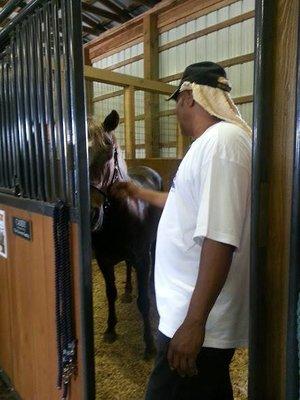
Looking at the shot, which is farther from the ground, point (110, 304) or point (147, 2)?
point (147, 2)

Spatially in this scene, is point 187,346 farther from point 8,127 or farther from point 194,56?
point 194,56

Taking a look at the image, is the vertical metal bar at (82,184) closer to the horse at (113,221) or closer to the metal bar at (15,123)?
the metal bar at (15,123)

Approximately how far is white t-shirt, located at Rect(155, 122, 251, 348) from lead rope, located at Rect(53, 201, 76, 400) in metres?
0.34

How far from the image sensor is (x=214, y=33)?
509cm

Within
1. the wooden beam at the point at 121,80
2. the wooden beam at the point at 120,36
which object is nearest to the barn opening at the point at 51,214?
the wooden beam at the point at 121,80

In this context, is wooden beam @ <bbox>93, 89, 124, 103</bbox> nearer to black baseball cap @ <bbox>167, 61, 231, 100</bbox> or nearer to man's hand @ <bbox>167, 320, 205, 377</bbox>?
black baseball cap @ <bbox>167, 61, 231, 100</bbox>

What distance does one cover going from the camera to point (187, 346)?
0.93 m

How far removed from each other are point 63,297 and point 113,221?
106 centimetres

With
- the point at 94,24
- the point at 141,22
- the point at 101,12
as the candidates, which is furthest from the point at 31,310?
the point at 94,24

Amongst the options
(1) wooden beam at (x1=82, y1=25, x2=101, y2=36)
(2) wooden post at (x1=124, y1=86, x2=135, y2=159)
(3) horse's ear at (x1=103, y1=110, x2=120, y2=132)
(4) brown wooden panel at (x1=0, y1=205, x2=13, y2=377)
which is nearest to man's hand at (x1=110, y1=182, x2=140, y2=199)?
(3) horse's ear at (x1=103, y1=110, x2=120, y2=132)

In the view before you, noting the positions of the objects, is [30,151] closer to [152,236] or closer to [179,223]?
[179,223]

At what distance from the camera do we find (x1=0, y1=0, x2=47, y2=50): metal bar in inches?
50.6

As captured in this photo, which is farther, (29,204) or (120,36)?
(120,36)

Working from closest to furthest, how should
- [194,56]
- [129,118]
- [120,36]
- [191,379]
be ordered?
[191,379] → [129,118] → [194,56] → [120,36]
